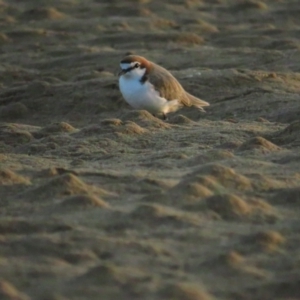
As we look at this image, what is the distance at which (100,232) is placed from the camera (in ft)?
21.5

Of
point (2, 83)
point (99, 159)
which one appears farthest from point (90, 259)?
point (2, 83)

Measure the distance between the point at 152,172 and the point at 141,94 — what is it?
3.50 m

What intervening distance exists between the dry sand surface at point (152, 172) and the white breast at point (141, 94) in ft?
1.56

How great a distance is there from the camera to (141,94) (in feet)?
37.9

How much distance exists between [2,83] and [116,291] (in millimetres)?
8978

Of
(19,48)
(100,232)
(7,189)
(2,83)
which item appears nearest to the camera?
(100,232)

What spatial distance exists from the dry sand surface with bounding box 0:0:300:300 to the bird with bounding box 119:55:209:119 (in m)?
0.33

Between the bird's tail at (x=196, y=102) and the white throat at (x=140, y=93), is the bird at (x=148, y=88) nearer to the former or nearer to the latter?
the white throat at (x=140, y=93)

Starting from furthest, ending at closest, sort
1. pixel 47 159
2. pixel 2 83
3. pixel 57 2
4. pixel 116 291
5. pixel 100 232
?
pixel 57 2
pixel 2 83
pixel 47 159
pixel 100 232
pixel 116 291

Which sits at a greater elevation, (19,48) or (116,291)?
(116,291)

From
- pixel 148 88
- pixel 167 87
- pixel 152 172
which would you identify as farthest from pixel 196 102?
pixel 152 172

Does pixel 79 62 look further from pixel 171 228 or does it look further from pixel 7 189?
pixel 171 228

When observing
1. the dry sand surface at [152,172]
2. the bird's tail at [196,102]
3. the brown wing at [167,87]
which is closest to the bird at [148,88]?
the brown wing at [167,87]

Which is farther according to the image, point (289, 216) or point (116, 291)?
point (289, 216)
